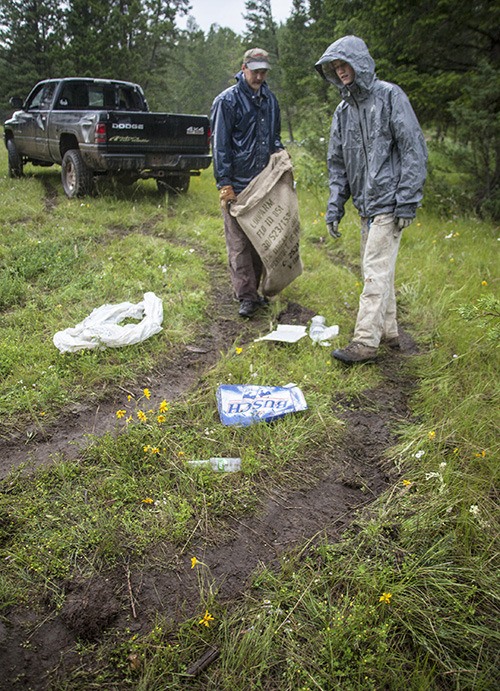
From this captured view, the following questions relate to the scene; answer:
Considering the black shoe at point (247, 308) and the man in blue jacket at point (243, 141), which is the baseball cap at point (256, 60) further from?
the black shoe at point (247, 308)

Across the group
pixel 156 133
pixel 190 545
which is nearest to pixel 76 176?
pixel 156 133

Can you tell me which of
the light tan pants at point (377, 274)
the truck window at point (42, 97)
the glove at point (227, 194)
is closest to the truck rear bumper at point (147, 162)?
the truck window at point (42, 97)

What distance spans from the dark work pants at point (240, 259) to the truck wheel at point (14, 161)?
293 inches

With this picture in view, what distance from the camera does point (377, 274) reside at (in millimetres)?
3783

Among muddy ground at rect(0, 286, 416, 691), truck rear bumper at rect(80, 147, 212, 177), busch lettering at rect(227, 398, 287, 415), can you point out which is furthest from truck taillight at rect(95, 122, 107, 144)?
busch lettering at rect(227, 398, 287, 415)

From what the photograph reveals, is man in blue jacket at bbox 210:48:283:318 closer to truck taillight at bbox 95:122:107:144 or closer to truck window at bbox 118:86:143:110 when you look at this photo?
truck taillight at bbox 95:122:107:144

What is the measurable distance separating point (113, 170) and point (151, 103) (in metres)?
19.9

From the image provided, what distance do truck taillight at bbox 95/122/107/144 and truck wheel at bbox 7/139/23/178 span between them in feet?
12.1

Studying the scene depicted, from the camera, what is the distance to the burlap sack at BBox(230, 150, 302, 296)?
436 cm

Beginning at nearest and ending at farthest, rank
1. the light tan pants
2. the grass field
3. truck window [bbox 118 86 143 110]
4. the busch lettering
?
1. the grass field
2. the busch lettering
3. the light tan pants
4. truck window [bbox 118 86 143 110]

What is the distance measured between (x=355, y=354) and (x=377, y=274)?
0.62m

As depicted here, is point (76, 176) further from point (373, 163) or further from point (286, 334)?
point (373, 163)

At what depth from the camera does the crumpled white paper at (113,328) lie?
3.94 m

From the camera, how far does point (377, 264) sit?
12.4ft
